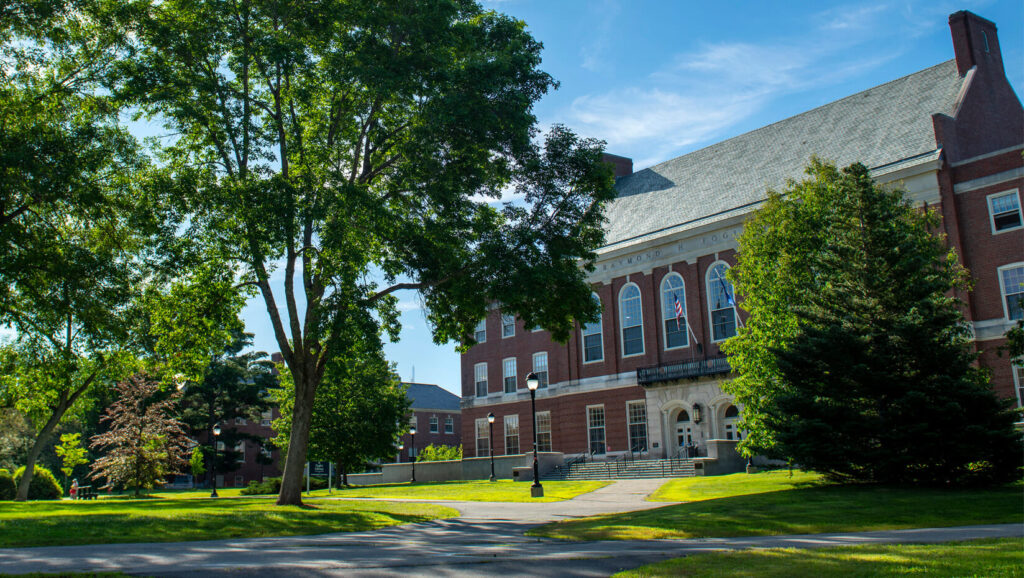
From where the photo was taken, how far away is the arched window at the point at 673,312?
136 feet

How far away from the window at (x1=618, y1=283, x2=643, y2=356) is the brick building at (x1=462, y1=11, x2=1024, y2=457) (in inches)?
3.1

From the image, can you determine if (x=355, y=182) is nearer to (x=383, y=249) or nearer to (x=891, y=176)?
(x=383, y=249)

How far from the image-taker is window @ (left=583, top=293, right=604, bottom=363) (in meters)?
45.6

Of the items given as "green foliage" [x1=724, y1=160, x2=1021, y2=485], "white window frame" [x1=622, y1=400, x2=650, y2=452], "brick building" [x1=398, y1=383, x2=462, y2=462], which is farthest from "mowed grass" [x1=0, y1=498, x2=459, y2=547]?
"brick building" [x1=398, y1=383, x2=462, y2=462]

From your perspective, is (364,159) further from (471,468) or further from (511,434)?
(511,434)

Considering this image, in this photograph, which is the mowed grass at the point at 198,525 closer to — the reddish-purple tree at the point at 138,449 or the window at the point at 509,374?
the reddish-purple tree at the point at 138,449

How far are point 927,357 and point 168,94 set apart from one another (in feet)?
63.5

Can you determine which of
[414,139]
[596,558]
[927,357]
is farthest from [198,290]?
[927,357]

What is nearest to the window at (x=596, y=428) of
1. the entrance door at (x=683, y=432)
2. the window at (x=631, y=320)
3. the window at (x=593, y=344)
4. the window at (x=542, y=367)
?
the window at (x=593, y=344)

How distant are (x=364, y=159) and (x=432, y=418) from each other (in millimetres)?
62347

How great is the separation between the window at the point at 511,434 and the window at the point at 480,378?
3.32m

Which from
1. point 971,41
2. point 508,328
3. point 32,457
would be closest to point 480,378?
point 508,328

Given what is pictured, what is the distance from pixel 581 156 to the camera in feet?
68.6

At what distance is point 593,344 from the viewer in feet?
151
